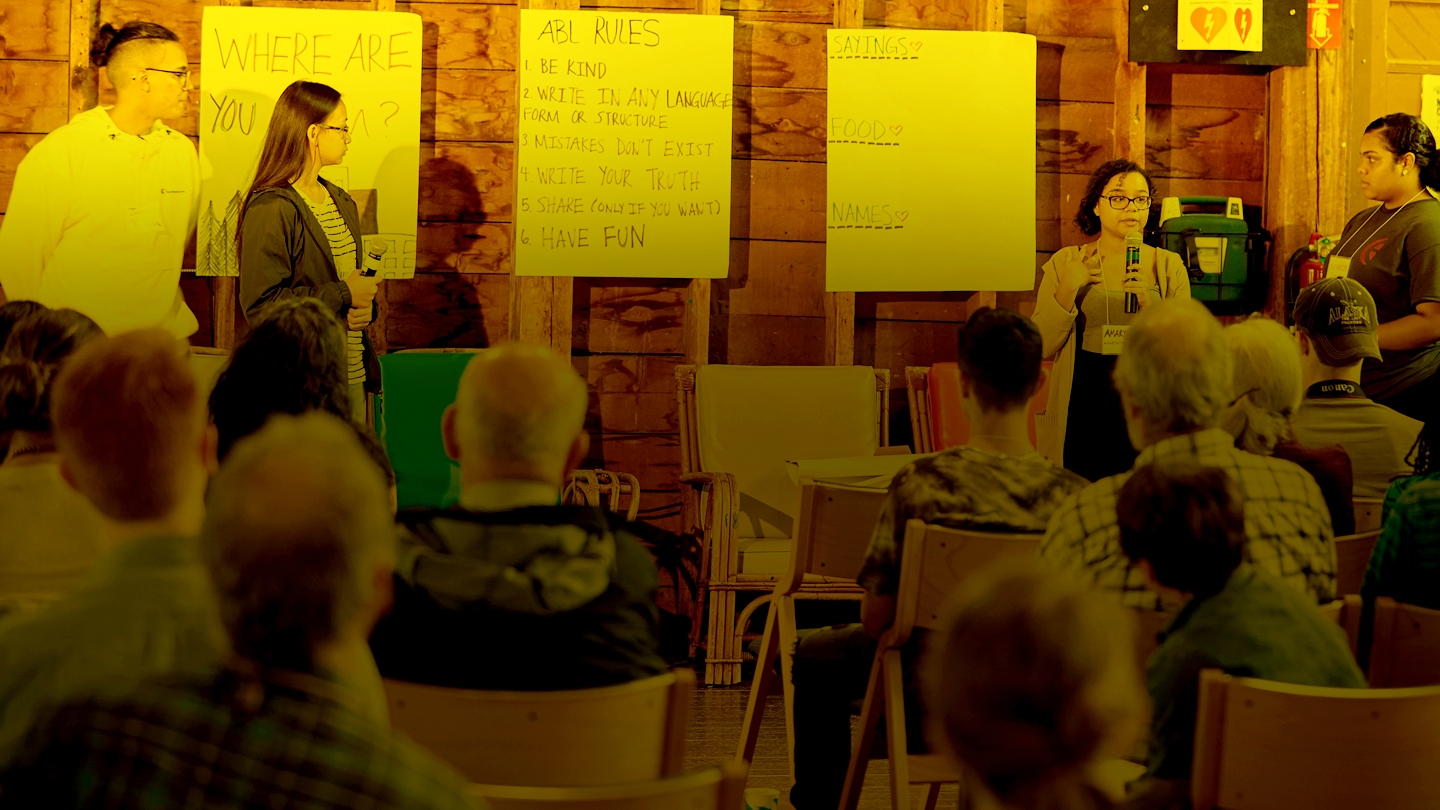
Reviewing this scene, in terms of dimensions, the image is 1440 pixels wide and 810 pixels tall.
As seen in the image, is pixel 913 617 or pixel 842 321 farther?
pixel 842 321

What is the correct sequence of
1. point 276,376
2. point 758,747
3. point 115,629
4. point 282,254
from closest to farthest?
point 115,629 → point 276,376 → point 758,747 → point 282,254

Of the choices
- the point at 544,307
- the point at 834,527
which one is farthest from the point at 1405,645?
the point at 544,307

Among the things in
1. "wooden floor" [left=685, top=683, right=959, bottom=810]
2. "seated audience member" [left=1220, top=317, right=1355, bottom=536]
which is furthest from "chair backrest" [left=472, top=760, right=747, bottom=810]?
A: "wooden floor" [left=685, top=683, right=959, bottom=810]

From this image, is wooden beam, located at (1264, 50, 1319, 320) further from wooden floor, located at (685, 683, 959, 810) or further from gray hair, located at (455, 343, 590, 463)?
gray hair, located at (455, 343, 590, 463)

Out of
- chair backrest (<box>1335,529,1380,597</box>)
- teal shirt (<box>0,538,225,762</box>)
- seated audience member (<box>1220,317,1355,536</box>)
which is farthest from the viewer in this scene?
seated audience member (<box>1220,317,1355,536</box>)

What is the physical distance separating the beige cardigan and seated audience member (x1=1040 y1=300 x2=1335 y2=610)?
227 cm

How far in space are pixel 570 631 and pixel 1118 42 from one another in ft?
13.4

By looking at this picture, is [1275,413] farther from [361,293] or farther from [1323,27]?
[1323,27]

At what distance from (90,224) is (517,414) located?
3.41 m

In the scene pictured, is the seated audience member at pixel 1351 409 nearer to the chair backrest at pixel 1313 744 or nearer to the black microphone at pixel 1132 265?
the black microphone at pixel 1132 265

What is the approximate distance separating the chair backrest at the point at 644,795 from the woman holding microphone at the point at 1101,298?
350 centimetres

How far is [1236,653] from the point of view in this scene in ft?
5.08

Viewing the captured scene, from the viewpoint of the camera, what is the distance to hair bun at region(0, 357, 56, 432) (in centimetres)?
197

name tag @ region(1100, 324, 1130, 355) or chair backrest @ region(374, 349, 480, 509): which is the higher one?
name tag @ region(1100, 324, 1130, 355)
